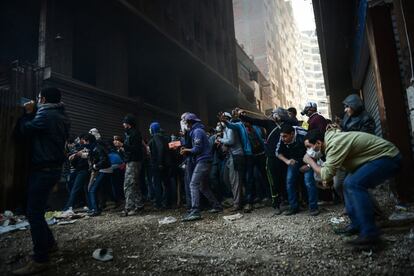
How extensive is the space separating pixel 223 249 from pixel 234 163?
285 centimetres

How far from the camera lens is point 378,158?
10.7ft

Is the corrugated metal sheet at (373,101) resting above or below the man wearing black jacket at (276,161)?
above

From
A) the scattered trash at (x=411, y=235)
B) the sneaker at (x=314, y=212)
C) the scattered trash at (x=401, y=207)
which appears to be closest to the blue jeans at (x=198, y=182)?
the sneaker at (x=314, y=212)

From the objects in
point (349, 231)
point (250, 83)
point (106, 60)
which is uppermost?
point (250, 83)

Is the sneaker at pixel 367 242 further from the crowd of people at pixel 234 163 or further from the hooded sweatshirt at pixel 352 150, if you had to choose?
the hooded sweatshirt at pixel 352 150

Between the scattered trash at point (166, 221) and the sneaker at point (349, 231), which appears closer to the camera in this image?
the sneaker at point (349, 231)

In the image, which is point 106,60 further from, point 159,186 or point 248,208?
point 248,208

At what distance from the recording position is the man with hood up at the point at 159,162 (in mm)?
7453

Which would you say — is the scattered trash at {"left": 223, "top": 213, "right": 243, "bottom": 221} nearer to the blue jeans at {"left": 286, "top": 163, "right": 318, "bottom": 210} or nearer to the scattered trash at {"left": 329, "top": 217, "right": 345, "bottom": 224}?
the blue jeans at {"left": 286, "top": 163, "right": 318, "bottom": 210}

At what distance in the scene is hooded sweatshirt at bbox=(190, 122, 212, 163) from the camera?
239 inches

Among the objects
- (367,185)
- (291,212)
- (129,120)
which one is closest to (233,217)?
(291,212)

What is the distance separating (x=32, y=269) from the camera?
328 cm

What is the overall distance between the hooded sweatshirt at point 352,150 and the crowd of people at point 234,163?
1cm

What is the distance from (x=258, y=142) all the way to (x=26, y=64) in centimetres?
720
